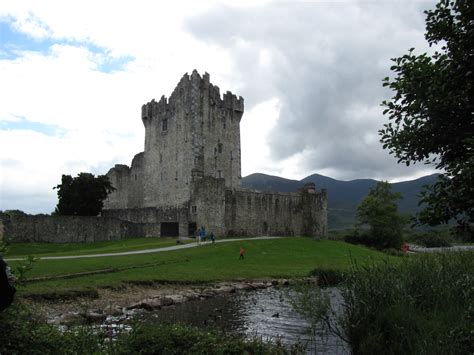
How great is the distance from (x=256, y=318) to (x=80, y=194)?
154ft

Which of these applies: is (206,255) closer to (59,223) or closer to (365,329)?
(59,223)

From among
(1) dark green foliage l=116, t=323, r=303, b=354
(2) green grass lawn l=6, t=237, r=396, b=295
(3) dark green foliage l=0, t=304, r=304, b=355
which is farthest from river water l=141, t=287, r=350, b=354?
(2) green grass lawn l=6, t=237, r=396, b=295

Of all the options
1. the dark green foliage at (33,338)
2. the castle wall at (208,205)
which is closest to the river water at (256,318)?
the dark green foliage at (33,338)

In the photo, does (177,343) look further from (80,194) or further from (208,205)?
(80,194)

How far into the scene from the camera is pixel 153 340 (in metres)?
10.2

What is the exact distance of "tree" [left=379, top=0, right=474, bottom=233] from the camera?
32.7 feet

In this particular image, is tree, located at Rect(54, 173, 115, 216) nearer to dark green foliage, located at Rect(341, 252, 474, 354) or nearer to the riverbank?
the riverbank

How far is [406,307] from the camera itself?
12422 mm

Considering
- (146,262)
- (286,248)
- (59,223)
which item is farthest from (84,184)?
(146,262)

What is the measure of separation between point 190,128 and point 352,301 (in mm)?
52870

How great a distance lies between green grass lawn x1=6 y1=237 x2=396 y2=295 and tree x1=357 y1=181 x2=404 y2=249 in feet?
65.8

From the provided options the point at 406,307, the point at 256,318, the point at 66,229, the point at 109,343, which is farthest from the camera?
the point at 66,229

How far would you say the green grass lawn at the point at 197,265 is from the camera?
80.9 ft

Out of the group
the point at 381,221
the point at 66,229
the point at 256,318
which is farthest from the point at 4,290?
the point at 381,221
